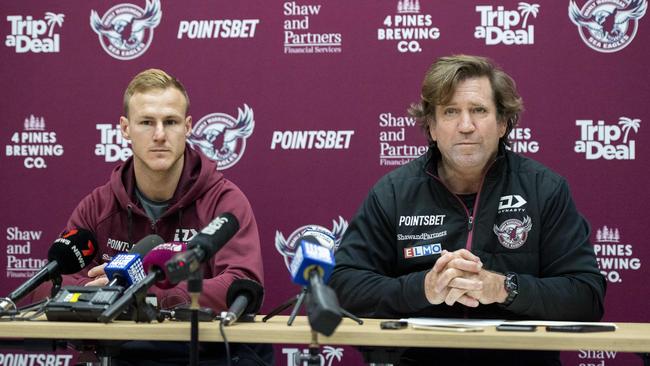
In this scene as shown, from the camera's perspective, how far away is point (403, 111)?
4051 millimetres

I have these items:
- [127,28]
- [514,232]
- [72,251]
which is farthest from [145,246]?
[127,28]

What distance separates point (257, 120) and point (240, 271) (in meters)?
1.23

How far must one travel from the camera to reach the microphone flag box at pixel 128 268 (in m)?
2.53

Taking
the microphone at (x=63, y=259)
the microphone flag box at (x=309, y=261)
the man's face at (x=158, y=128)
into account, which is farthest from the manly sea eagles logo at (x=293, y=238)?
the microphone flag box at (x=309, y=261)

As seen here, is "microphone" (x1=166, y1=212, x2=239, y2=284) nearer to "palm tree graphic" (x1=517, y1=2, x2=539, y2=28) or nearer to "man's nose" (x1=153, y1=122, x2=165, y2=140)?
"man's nose" (x1=153, y1=122, x2=165, y2=140)

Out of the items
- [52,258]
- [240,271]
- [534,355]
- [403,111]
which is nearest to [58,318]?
[52,258]

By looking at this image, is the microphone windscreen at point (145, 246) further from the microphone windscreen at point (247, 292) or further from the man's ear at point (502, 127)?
the man's ear at point (502, 127)

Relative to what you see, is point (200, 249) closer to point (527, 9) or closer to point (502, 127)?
point (502, 127)

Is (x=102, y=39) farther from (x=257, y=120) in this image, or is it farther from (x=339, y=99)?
(x=339, y=99)

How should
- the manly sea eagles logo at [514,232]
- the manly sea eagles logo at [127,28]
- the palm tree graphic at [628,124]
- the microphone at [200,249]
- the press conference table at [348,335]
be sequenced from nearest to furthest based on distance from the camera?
1. the microphone at [200,249]
2. the press conference table at [348,335]
3. the manly sea eagles logo at [514,232]
4. the palm tree graphic at [628,124]
5. the manly sea eagles logo at [127,28]

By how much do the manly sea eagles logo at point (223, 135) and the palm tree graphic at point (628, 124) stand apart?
177cm

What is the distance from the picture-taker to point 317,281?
6.56 ft

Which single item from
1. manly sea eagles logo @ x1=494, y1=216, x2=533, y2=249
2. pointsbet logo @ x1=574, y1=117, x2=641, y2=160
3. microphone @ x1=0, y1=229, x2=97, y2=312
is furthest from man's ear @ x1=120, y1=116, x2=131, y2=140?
pointsbet logo @ x1=574, y1=117, x2=641, y2=160

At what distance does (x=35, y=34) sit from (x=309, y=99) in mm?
1502
